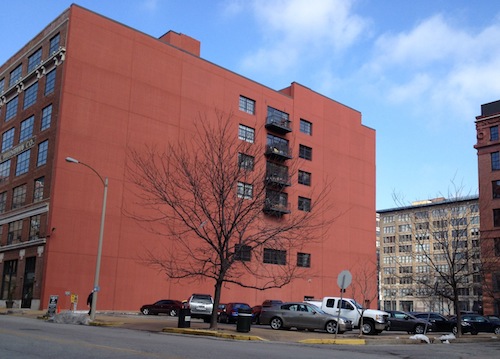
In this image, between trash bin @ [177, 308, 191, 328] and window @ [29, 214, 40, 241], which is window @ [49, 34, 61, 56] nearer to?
window @ [29, 214, 40, 241]

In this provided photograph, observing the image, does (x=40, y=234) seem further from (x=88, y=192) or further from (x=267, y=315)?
(x=267, y=315)

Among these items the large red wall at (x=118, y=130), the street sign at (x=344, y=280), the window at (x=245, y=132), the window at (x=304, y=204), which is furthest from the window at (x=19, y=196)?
the street sign at (x=344, y=280)

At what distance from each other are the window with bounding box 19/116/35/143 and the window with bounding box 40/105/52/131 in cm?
262

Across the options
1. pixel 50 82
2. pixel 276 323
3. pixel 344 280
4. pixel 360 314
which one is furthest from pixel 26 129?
pixel 344 280

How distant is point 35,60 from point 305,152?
96.0ft

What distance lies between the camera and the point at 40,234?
4334 cm

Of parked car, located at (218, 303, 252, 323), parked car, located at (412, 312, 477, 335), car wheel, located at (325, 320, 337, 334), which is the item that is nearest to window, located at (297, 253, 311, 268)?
A: parked car, located at (412, 312, 477, 335)

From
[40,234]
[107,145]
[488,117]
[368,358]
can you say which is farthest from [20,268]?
[488,117]

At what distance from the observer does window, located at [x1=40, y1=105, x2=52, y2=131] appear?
46525 mm

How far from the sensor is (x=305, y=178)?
6125cm

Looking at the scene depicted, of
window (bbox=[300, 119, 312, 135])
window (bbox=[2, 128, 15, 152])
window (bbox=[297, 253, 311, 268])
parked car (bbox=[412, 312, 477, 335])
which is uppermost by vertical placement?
window (bbox=[300, 119, 312, 135])

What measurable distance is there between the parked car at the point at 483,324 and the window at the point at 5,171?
4215 centimetres

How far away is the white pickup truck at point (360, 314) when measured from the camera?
28.8 m

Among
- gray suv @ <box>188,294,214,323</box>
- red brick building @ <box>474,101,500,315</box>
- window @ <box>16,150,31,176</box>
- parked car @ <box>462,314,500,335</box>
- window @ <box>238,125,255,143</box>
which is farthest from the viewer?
red brick building @ <box>474,101,500,315</box>
